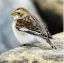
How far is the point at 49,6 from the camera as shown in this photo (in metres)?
2.26

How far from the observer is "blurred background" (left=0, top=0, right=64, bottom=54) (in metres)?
2.13

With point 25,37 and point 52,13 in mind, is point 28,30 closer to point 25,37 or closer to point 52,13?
point 25,37

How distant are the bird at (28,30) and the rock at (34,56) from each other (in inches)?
1.1

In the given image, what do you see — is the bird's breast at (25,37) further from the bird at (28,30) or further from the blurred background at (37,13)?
the blurred background at (37,13)

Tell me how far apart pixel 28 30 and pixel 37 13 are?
568 mm

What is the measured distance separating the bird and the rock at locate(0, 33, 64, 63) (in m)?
0.03

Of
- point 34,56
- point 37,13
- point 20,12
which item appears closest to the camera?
point 34,56

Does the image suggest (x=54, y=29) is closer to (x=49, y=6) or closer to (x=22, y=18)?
(x=49, y=6)

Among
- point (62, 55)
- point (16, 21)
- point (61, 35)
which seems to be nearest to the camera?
point (62, 55)

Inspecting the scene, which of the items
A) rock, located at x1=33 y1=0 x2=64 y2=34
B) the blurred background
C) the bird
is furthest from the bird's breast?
rock, located at x1=33 y1=0 x2=64 y2=34

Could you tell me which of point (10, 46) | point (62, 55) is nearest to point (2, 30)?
point (10, 46)

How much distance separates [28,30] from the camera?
5.46 ft

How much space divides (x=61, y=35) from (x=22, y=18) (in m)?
0.25

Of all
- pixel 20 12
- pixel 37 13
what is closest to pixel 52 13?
pixel 37 13
